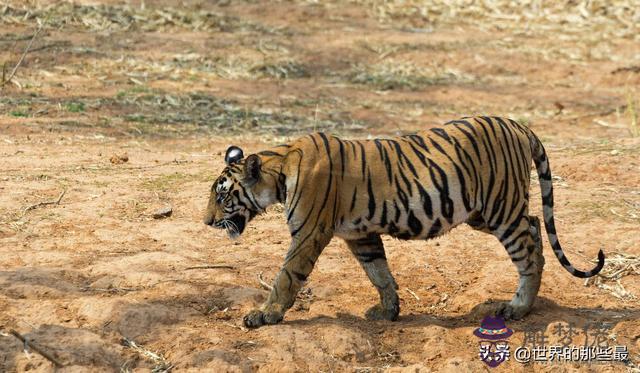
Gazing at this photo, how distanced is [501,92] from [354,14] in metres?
4.32

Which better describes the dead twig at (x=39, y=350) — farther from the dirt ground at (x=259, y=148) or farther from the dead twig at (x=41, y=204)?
the dead twig at (x=41, y=204)

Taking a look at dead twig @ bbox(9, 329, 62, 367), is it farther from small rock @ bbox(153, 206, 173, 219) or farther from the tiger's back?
small rock @ bbox(153, 206, 173, 219)

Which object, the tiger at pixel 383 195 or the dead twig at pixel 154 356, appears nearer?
the dead twig at pixel 154 356

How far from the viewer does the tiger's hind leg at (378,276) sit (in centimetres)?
613

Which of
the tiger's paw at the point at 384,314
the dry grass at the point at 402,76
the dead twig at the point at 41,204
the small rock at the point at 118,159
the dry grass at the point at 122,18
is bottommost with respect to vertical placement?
the dry grass at the point at 402,76

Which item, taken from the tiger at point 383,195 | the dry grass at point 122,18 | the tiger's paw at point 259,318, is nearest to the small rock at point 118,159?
the tiger at point 383,195

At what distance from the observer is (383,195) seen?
19.3 feet

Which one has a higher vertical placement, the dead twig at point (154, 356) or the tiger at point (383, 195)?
the tiger at point (383, 195)

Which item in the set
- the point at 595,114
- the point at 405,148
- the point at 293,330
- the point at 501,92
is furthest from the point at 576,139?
the point at 293,330

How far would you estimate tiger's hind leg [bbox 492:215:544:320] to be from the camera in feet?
19.8

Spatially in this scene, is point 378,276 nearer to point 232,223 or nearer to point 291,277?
point 291,277

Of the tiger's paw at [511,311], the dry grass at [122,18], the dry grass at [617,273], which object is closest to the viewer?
the tiger's paw at [511,311]

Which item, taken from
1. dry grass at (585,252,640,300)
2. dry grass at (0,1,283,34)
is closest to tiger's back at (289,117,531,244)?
dry grass at (585,252,640,300)

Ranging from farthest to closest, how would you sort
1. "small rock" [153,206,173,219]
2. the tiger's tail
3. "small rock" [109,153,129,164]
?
"small rock" [109,153,129,164]
"small rock" [153,206,173,219]
the tiger's tail
